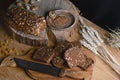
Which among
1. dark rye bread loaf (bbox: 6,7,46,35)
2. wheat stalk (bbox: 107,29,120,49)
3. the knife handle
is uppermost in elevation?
dark rye bread loaf (bbox: 6,7,46,35)

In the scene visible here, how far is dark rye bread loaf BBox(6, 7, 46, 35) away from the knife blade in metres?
0.14

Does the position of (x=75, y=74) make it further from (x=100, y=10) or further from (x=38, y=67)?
(x=100, y=10)

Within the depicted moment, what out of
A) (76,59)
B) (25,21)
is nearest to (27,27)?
(25,21)

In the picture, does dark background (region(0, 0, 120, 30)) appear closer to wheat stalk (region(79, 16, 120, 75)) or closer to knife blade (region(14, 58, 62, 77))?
wheat stalk (region(79, 16, 120, 75))

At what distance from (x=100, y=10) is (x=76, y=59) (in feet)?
1.10

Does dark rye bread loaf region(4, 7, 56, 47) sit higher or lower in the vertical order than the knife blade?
higher

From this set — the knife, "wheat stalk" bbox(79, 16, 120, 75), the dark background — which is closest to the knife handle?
the knife

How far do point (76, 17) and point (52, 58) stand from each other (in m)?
0.24

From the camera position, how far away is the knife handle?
122 centimetres

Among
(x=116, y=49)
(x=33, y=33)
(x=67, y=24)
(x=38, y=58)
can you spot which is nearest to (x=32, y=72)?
(x=38, y=58)

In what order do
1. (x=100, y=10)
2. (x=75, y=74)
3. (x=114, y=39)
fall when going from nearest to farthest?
(x=75, y=74) → (x=114, y=39) → (x=100, y=10)

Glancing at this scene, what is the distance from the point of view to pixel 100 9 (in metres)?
1.44

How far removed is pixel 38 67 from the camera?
1236mm

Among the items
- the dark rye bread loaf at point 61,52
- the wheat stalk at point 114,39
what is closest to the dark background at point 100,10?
the wheat stalk at point 114,39
